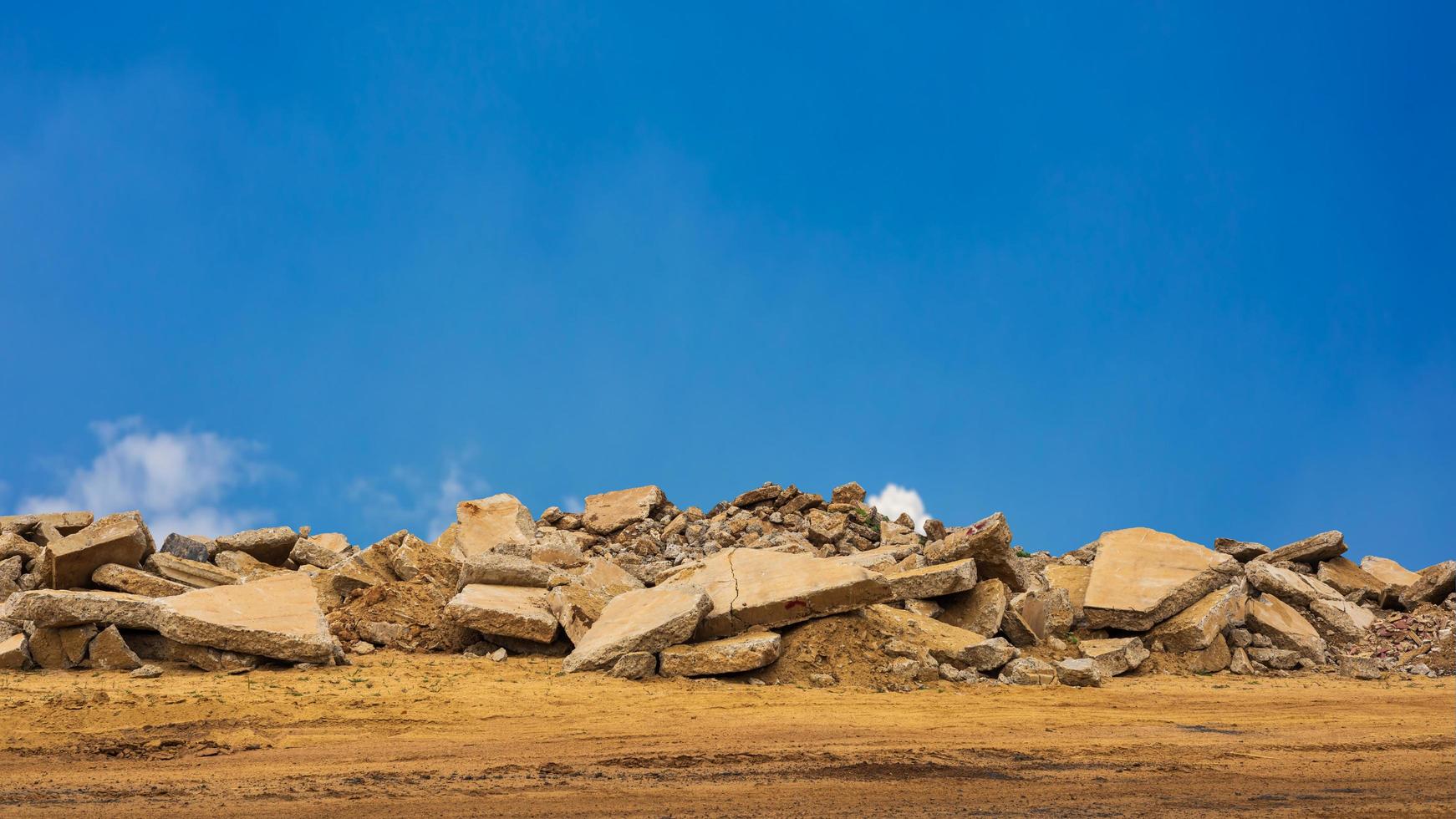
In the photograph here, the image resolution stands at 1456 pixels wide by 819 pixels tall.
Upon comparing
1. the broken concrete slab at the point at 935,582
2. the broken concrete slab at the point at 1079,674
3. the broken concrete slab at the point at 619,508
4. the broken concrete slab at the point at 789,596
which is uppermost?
the broken concrete slab at the point at 619,508

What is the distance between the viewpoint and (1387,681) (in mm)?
12570

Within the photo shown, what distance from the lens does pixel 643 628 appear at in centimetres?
1074

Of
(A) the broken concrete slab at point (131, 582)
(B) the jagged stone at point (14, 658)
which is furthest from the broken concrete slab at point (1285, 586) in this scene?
(B) the jagged stone at point (14, 658)

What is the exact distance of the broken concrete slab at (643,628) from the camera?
34.4 ft

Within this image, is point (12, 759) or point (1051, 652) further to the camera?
point (1051, 652)

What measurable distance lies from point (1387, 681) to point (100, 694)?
46.3 ft

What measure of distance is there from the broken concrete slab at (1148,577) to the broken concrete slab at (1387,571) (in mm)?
4768

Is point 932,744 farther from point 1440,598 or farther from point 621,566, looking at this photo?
point 1440,598

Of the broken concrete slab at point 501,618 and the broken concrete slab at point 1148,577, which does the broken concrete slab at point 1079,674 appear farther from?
the broken concrete slab at point 501,618

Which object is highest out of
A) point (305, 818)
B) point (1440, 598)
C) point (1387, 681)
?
point (1440, 598)

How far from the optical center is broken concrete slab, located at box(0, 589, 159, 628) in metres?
10.3

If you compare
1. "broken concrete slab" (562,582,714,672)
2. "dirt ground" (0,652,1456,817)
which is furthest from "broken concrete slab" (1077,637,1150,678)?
"broken concrete slab" (562,582,714,672)

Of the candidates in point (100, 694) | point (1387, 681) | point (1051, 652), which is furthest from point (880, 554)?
point (100, 694)

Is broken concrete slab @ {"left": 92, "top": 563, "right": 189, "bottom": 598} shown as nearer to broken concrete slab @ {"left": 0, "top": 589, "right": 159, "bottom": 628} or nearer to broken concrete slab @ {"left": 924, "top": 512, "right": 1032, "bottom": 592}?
broken concrete slab @ {"left": 0, "top": 589, "right": 159, "bottom": 628}
